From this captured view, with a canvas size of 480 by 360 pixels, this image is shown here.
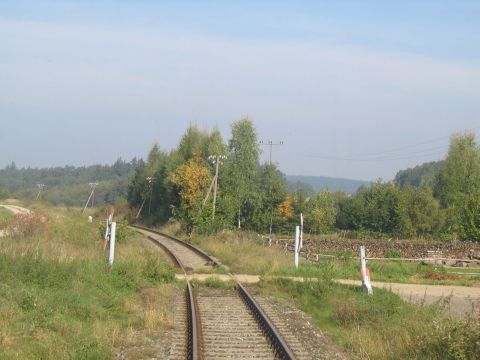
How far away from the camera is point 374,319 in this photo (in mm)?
11727

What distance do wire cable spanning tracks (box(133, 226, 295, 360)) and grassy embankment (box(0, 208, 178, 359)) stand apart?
73 centimetres

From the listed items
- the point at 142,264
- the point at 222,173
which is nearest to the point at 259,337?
the point at 142,264

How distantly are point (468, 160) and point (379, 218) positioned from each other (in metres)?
17.8

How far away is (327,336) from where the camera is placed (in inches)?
433

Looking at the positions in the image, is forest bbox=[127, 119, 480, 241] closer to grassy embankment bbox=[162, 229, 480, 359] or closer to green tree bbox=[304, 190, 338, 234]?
green tree bbox=[304, 190, 338, 234]

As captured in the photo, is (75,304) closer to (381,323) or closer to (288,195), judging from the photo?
(381,323)

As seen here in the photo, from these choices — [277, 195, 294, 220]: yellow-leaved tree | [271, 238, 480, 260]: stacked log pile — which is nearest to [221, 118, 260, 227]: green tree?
[277, 195, 294, 220]: yellow-leaved tree

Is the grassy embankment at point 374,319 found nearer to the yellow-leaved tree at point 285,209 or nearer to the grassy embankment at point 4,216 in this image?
the grassy embankment at point 4,216

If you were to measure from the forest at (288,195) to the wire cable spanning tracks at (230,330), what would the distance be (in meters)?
41.7

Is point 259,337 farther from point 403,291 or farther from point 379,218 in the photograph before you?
point 379,218

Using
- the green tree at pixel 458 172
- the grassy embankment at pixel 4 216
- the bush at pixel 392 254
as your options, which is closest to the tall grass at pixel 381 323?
the bush at pixel 392 254

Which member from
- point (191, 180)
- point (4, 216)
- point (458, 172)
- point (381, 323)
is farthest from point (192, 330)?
point (458, 172)

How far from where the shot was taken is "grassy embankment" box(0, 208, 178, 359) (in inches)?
354

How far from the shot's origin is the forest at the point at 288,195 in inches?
2495
